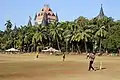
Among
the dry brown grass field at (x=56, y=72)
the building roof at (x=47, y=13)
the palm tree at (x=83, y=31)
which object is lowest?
the dry brown grass field at (x=56, y=72)

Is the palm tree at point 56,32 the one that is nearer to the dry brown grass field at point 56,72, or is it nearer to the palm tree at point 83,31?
the palm tree at point 83,31

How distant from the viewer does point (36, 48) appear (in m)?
95.3

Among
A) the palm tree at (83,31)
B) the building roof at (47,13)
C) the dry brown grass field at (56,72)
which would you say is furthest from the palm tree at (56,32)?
the building roof at (47,13)

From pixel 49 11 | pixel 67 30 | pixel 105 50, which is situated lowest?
pixel 105 50

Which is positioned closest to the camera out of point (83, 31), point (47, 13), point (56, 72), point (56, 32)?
point (56, 72)

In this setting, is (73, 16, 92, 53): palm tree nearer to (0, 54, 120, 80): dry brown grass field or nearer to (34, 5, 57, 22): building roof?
(0, 54, 120, 80): dry brown grass field

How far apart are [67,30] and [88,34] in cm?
727

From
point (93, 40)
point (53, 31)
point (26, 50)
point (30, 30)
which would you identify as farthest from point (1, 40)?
point (93, 40)

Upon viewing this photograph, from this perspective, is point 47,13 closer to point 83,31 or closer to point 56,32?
point 56,32

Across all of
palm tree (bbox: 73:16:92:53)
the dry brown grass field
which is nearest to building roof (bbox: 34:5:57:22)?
palm tree (bbox: 73:16:92:53)

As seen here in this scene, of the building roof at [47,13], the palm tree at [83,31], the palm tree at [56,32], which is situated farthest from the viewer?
the building roof at [47,13]

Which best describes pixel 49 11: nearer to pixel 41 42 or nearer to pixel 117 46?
pixel 41 42

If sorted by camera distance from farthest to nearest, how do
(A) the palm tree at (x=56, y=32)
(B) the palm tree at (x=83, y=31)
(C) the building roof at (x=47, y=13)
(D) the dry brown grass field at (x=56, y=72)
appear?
(C) the building roof at (x=47, y=13)
(A) the palm tree at (x=56, y=32)
(B) the palm tree at (x=83, y=31)
(D) the dry brown grass field at (x=56, y=72)

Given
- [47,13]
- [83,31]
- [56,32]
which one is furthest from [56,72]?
[47,13]
